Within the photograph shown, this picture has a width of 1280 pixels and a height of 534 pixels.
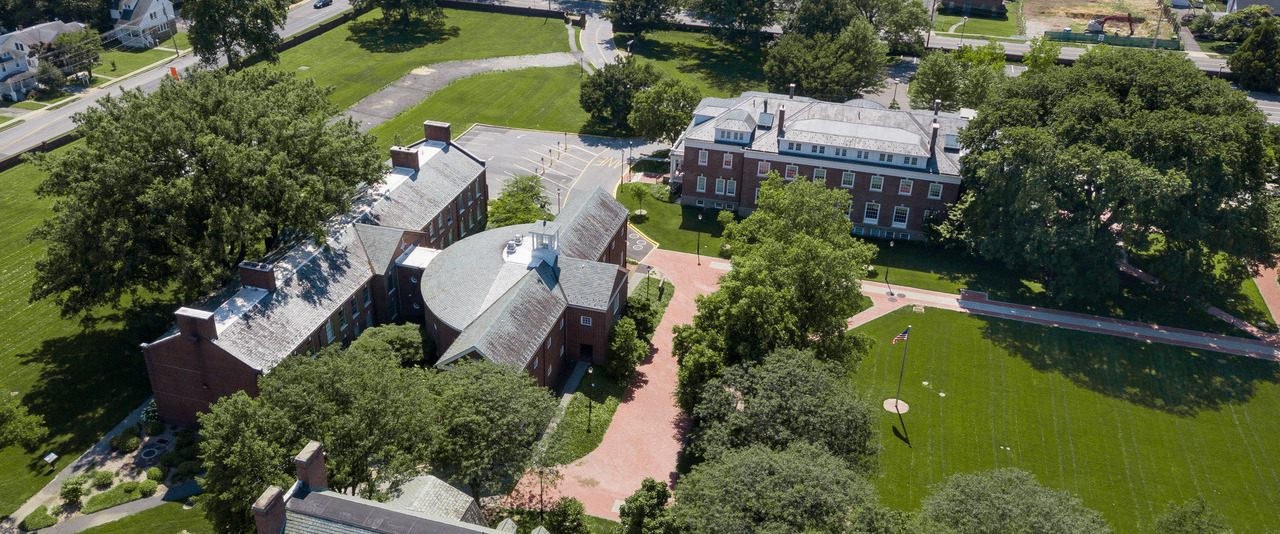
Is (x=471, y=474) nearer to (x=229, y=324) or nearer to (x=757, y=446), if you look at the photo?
(x=757, y=446)

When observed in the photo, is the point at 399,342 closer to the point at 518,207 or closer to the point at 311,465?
the point at 311,465

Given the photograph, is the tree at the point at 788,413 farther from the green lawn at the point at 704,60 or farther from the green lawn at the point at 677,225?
the green lawn at the point at 704,60

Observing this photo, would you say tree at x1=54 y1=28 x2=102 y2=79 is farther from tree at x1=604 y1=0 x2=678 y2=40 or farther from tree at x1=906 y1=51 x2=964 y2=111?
tree at x1=906 y1=51 x2=964 y2=111

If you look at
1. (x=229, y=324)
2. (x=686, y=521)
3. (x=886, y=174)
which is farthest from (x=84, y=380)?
(x=886, y=174)

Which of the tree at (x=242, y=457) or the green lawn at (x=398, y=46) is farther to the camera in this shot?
the green lawn at (x=398, y=46)

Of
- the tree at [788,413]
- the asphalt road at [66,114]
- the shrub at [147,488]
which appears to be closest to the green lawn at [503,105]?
the asphalt road at [66,114]

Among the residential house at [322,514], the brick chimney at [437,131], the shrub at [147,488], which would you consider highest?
the brick chimney at [437,131]

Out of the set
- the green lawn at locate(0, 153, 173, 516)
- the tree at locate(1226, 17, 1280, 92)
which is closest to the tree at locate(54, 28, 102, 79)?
the green lawn at locate(0, 153, 173, 516)
